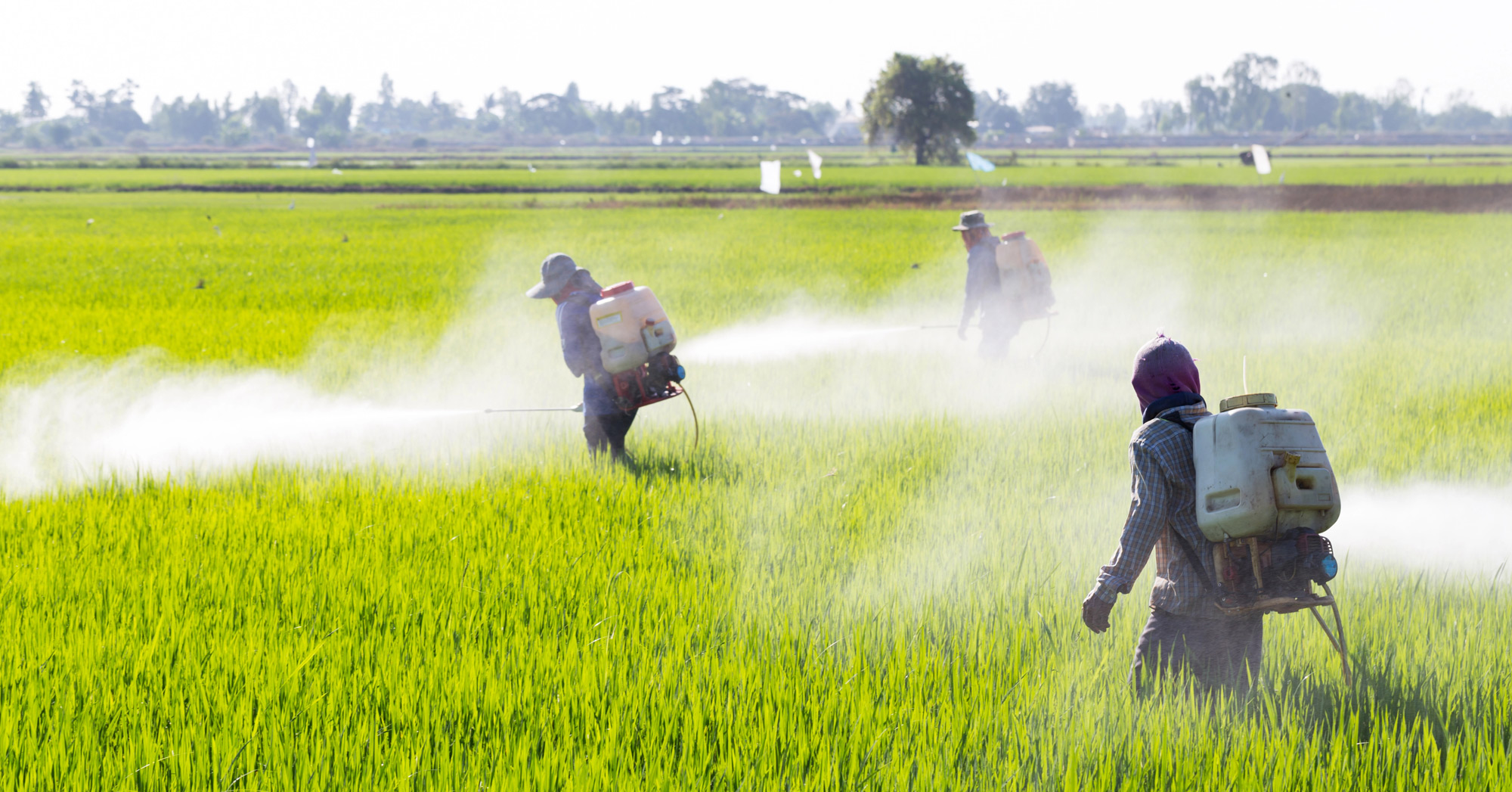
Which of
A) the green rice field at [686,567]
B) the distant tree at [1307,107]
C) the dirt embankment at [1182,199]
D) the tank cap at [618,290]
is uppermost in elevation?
the distant tree at [1307,107]

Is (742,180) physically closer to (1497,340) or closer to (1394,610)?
(1497,340)

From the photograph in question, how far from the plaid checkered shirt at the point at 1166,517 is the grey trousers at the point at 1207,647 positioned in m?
0.11

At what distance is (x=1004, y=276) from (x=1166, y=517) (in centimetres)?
643

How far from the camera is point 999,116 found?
187 m

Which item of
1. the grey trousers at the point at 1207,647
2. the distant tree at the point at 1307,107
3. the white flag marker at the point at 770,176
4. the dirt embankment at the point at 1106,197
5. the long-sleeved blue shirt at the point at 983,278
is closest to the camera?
the grey trousers at the point at 1207,647

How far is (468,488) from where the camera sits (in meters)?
6.04

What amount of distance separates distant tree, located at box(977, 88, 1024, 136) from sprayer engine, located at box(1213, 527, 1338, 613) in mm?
180436

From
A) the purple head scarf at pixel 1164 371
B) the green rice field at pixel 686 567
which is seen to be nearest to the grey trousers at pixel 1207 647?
the green rice field at pixel 686 567

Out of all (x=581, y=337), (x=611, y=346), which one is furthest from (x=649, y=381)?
(x=581, y=337)

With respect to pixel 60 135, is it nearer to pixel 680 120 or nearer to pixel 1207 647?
pixel 680 120

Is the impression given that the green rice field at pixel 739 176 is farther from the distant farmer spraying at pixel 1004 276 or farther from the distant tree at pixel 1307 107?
the distant tree at pixel 1307 107

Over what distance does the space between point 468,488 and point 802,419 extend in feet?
9.98

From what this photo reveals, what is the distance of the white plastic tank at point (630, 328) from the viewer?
19.5 feet

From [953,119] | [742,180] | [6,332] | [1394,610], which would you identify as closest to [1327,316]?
[1394,610]
